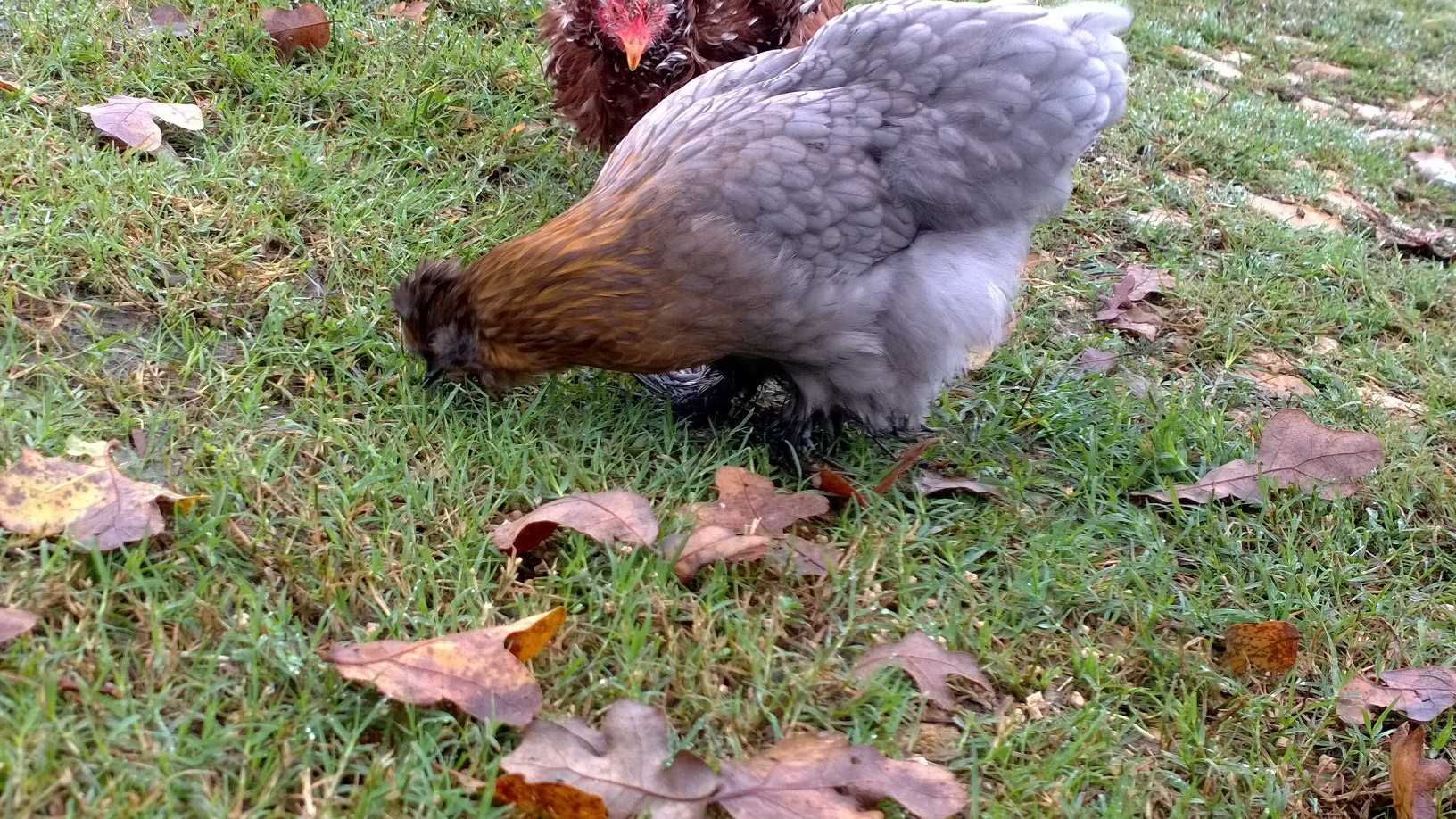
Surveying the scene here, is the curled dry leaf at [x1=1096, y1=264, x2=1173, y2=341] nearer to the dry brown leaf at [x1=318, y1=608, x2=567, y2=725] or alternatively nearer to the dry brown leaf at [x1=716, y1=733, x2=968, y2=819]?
the dry brown leaf at [x1=716, y1=733, x2=968, y2=819]

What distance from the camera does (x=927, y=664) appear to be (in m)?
1.99

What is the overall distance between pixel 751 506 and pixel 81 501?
1250mm

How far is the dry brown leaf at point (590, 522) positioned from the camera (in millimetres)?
2029

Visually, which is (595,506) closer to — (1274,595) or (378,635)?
(378,635)

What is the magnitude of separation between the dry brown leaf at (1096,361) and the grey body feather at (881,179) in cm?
52

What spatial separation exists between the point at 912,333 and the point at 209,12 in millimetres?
2653

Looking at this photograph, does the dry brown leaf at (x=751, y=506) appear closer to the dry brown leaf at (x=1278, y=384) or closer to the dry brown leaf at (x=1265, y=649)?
the dry brown leaf at (x=1265, y=649)

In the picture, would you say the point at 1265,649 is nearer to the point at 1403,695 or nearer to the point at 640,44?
the point at 1403,695

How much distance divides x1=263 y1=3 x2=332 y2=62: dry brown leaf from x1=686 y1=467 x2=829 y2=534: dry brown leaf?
2.22 m

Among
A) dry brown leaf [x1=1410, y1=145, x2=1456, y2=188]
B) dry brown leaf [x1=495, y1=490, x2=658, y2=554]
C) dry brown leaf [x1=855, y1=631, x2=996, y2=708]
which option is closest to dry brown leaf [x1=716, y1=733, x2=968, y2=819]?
dry brown leaf [x1=855, y1=631, x2=996, y2=708]

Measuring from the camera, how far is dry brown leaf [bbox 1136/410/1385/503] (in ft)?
8.63

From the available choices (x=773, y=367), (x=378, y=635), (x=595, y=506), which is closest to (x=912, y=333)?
(x=773, y=367)

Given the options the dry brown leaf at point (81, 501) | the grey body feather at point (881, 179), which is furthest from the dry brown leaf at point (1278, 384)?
the dry brown leaf at point (81, 501)

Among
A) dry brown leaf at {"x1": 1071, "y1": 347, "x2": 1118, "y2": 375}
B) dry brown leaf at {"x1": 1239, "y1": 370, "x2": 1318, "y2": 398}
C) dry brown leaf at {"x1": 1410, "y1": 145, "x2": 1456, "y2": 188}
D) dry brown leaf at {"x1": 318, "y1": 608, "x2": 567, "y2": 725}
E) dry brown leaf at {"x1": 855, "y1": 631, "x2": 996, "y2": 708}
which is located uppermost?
dry brown leaf at {"x1": 318, "y1": 608, "x2": 567, "y2": 725}
